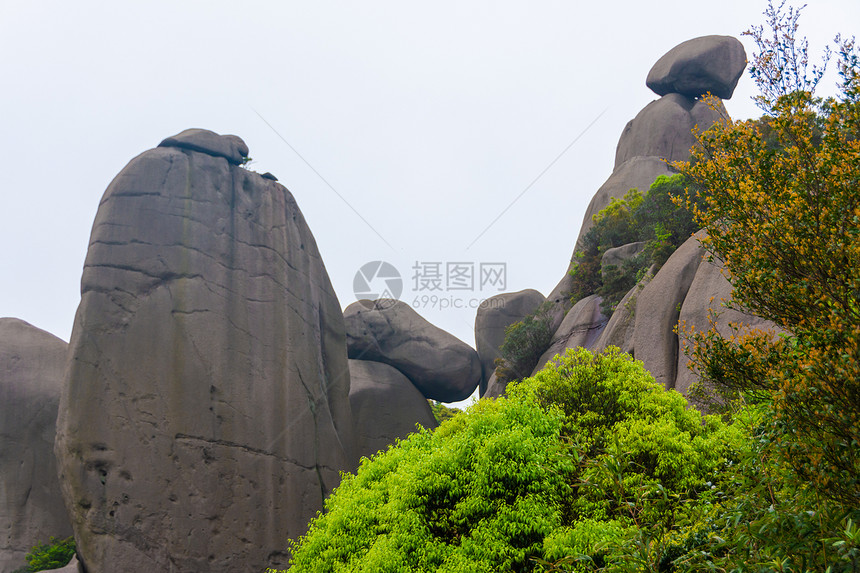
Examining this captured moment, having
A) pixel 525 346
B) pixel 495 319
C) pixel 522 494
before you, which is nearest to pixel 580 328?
pixel 525 346

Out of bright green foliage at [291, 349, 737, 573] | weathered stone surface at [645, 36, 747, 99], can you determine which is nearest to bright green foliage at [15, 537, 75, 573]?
bright green foliage at [291, 349, 737, 573]

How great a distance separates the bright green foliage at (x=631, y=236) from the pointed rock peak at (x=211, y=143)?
12.4 m

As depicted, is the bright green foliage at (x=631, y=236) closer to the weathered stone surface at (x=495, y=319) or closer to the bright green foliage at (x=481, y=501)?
the weathered stone surface at (x=495, y=319)

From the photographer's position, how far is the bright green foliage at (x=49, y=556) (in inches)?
614

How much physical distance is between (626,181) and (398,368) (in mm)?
13002

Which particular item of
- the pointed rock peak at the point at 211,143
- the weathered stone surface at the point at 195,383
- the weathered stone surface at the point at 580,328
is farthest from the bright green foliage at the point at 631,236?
the pointed rock peak at the point at 211,143

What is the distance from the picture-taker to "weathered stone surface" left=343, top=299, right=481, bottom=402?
1077 inches

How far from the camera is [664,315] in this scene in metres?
15.0

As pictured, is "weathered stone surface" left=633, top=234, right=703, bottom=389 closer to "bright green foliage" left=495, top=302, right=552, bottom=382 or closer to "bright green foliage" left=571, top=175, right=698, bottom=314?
"bright green foliage" left=571, top=175, right=698, bottom=314

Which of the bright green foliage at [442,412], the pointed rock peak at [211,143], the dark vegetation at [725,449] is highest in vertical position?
the pointed rock peak at [211,143]

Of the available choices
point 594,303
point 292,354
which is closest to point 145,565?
point 292,354

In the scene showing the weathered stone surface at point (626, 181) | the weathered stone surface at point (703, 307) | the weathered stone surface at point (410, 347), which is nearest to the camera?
the weathered stone surface at point (703, 307)

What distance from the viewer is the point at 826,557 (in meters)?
3.96

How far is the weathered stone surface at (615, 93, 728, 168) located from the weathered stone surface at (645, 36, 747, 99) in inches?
26.3
